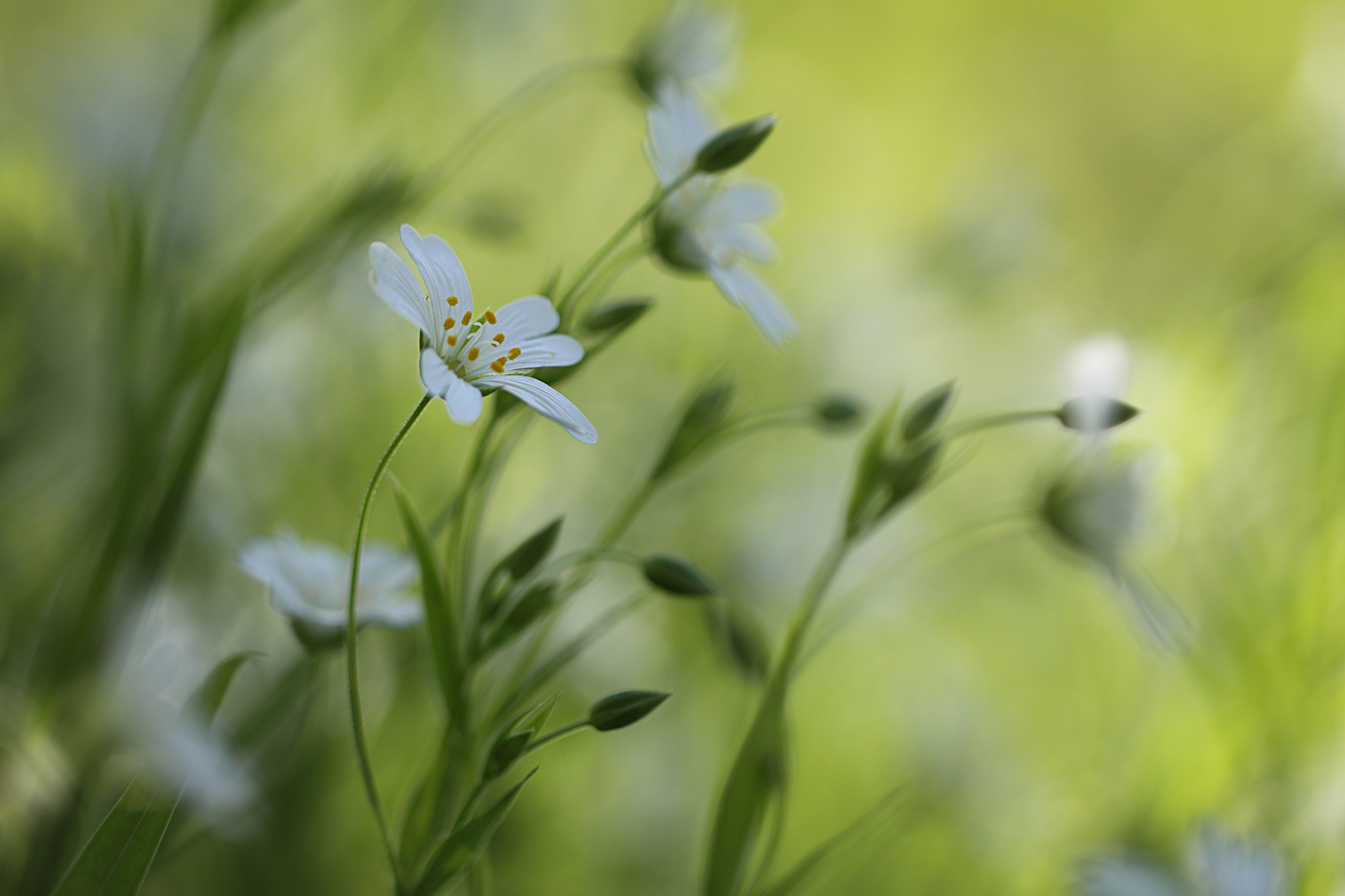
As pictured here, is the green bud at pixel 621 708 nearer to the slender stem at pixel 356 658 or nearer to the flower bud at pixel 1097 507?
the slender stem at pixel 356 658

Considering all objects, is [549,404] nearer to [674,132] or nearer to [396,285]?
[396,285]

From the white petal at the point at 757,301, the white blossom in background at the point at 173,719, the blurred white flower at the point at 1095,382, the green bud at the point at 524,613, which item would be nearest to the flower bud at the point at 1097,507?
the blurred white flower at the point at 1095,382

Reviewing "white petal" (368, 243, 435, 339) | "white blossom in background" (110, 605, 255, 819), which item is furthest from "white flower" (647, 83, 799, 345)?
"white blossom in background" (110, 605, 255, 819)

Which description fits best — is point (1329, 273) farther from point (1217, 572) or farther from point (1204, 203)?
point (1204, 203)

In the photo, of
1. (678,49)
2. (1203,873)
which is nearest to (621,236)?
(678,49)

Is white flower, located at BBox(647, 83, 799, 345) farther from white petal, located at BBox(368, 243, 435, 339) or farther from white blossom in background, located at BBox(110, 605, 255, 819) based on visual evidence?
white blossom in background, located at BBox(110, 605, 255, 819)
